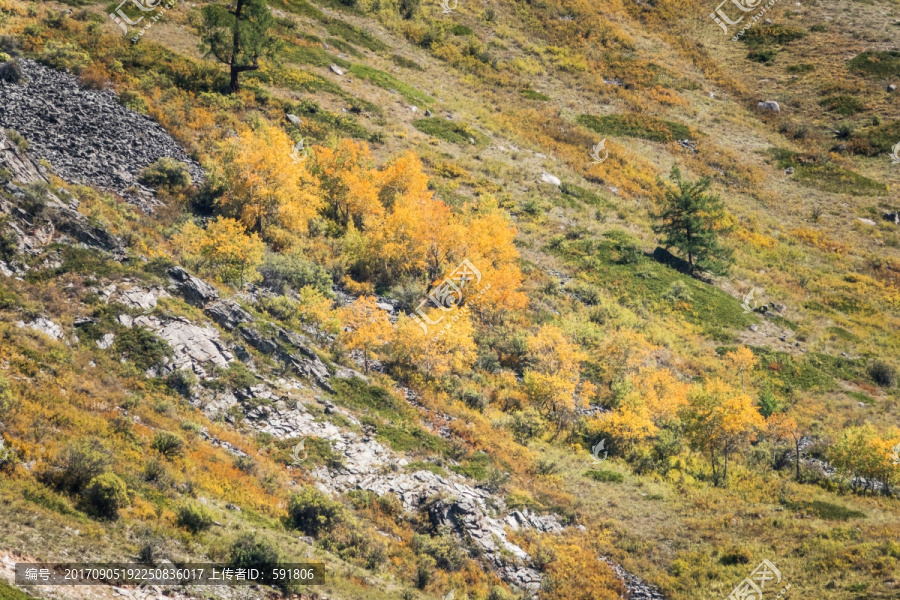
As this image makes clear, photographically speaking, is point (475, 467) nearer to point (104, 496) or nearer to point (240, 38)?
point (104, 496)

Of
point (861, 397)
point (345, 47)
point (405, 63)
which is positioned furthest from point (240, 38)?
point (861, 397)

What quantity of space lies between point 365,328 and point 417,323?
329 cm

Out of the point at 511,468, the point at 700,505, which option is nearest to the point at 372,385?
the point at 511,468

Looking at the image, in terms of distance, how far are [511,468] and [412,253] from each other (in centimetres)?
1817

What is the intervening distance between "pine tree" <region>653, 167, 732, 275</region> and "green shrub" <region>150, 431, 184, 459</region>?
4819 cm

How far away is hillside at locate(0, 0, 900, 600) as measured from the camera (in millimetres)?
21062

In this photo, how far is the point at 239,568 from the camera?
54.7 ft

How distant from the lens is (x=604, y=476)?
1270 inches

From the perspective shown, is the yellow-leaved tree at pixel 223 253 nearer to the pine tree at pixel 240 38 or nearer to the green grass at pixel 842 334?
the pine tree at pixel 240 38

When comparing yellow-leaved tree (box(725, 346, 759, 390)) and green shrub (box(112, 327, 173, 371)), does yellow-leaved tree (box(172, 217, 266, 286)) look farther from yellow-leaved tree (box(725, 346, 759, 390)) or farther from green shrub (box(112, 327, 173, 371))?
yellow-leaved tree (box(725, 346, 759, 390))

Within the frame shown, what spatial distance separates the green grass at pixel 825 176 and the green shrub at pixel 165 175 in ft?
227

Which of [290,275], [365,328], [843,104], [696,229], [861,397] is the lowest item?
[861,397]

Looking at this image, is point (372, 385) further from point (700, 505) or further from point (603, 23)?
point (603, 23)

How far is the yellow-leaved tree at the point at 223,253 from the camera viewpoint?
34531mm
